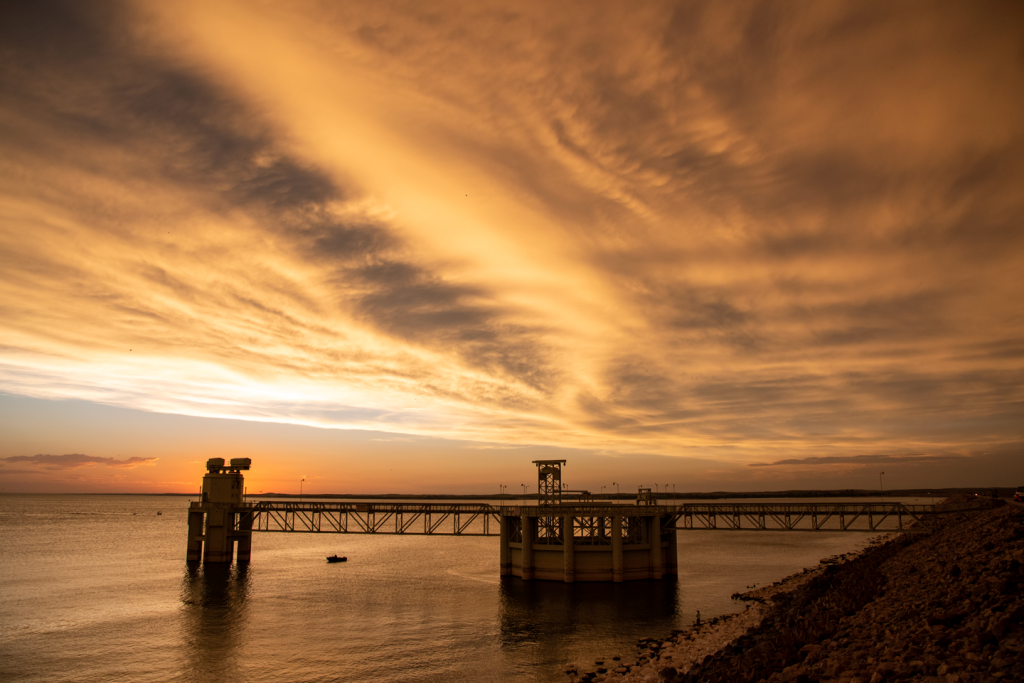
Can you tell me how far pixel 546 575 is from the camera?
6353 centimetres

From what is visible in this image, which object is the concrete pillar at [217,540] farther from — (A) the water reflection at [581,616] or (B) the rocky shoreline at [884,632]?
(B) the rocky shoreline at [884,632]

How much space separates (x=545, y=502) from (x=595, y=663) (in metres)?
30.1

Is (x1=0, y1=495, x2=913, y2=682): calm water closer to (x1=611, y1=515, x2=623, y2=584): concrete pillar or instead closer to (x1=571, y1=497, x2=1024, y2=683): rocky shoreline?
(x1=611, y1=515, x2=623, y2=584): concrete pillar

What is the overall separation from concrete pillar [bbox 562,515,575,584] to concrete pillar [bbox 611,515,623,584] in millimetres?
4206

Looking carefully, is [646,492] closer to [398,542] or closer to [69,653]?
[69,653]

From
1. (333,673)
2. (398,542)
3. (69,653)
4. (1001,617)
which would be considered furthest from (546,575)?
(398,542)

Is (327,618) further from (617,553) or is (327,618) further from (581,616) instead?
(617,553)

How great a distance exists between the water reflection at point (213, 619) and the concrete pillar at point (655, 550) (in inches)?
1573

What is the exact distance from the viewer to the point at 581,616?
49.5 meters

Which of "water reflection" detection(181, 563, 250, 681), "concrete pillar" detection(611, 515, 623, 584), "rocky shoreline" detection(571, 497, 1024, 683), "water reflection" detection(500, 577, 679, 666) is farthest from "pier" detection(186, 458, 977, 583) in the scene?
"rocky shoreline" detection(571, 497, 1024, 683)

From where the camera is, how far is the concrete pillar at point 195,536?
76.5m

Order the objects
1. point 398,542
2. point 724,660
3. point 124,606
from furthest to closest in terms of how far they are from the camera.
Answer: point 398,542 → point 124,606 → point 724,660

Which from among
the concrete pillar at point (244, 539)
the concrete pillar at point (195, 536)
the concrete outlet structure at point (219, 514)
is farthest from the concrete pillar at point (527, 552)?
the concrete pillar at point (195, 536)

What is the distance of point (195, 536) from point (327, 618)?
117 ft
